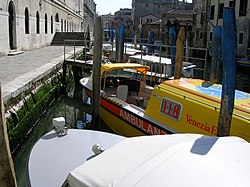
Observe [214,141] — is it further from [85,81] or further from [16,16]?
[16,16]

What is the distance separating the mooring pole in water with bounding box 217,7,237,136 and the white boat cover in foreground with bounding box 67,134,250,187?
1897 millimetres

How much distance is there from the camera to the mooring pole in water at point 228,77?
4.59 m

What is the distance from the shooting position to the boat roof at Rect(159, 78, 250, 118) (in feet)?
16.7

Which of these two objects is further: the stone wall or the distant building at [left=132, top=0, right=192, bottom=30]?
the distant building at [left=132, top=0, right=192, bottom=30]

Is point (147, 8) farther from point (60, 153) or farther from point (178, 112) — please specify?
point (60, 153)

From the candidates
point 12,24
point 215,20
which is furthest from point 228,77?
point 215,20

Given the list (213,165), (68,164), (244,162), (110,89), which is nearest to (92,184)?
(213,165)

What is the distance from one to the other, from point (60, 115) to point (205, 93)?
552 centimetres

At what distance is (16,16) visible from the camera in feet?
51.3

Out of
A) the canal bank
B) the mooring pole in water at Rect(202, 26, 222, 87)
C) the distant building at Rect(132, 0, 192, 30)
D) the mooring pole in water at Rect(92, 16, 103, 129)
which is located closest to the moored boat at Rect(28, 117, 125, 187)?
the canal bank

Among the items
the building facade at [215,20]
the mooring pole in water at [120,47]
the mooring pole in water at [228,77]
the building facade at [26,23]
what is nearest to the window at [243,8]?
the building facade at [215,20]

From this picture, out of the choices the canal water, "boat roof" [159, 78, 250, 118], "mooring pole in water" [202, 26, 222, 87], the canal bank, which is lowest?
the canal water

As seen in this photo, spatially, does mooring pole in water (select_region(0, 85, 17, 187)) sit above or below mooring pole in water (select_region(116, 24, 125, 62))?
below

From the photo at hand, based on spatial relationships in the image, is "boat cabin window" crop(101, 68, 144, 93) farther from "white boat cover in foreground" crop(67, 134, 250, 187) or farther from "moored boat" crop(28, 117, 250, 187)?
"white boat cover in foreground" crop(67, 134, 250, 187)
